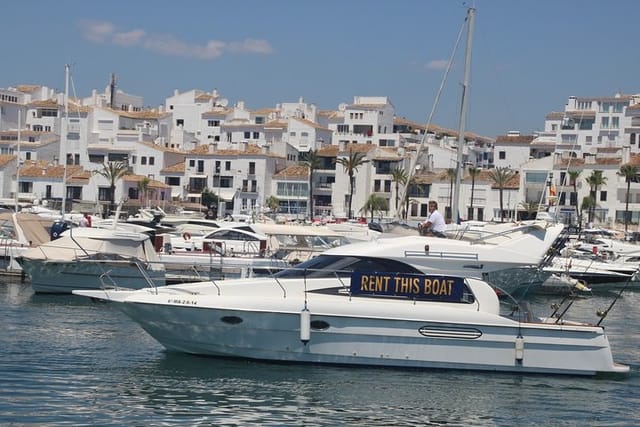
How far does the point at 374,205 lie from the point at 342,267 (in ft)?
205

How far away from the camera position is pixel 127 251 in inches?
1319

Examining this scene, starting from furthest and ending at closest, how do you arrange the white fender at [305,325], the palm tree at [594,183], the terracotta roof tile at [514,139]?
the terracotta roof tile at [514,139], the palm tree at [594,183], the white fender at [305,325]

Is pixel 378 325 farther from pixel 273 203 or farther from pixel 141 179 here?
pixel 141 179

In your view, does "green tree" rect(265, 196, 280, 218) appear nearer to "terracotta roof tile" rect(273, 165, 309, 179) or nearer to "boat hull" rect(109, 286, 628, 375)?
"terracotta roof tile" rect(273, 165, 309, 179)

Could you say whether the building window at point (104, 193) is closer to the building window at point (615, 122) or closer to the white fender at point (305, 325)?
the building window at point (615, 122)

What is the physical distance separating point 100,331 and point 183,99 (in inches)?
3548

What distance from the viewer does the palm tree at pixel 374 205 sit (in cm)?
8280

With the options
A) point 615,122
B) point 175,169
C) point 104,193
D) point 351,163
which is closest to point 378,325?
point 351,163

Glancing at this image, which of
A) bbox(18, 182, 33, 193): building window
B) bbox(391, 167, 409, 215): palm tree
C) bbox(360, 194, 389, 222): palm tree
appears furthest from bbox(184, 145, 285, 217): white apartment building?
bbox(18, 182, 33, 193): building window

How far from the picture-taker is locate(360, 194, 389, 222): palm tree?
82800mm

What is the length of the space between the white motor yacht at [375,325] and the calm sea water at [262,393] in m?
0.27

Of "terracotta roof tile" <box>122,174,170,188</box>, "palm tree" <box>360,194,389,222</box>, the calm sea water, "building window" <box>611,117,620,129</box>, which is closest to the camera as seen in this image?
the calm sea water

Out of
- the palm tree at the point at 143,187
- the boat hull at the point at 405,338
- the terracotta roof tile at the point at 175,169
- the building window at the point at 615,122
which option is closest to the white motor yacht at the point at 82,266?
the boat hull at the point at 405,338

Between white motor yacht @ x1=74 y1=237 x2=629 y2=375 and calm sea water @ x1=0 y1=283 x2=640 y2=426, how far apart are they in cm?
27
